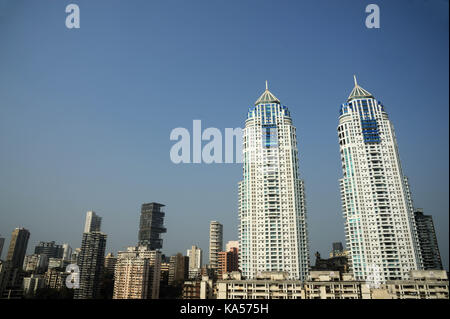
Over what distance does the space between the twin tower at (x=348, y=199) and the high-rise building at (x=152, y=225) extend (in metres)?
99.6

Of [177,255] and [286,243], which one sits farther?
[177,255]

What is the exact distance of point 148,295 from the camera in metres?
77.6

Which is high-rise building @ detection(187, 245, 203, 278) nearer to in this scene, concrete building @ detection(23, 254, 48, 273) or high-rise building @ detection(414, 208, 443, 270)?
concrete building @ detection(23, 254, 48, 273)

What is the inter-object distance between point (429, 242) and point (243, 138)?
64673 mm

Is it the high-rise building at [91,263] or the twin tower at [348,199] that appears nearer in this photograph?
the twin tower at [348,199]

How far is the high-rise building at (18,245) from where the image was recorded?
98562 millimetres

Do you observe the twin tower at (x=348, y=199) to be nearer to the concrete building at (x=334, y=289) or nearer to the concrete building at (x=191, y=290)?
the concrete building at (x=334, y=289)

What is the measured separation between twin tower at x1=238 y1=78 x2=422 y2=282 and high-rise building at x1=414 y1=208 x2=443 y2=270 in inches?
1171

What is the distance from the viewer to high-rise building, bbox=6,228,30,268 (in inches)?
3880

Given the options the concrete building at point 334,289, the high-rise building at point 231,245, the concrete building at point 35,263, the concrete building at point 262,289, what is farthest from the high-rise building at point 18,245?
the concrete building at point 334,289

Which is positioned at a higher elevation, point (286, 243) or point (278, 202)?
point (278, 202)

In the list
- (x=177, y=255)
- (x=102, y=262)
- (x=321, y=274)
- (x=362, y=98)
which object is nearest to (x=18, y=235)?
(x=102, y=262)
